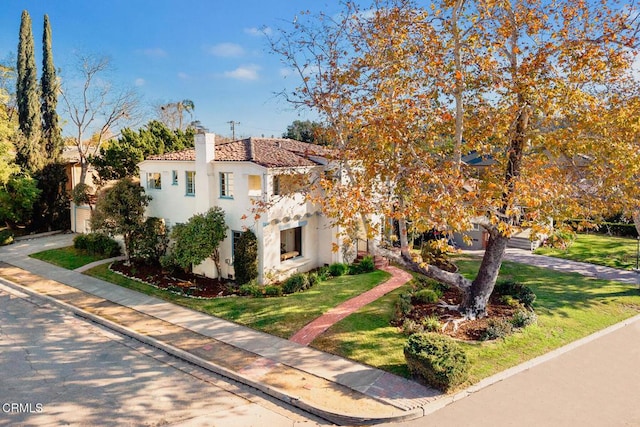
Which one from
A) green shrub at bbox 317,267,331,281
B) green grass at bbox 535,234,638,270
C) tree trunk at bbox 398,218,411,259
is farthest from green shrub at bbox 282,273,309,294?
green grass at bbox 535,234,638,270

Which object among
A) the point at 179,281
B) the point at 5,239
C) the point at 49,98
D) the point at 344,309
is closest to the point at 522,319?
the point at 344,309

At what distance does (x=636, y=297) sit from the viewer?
18.4 meters

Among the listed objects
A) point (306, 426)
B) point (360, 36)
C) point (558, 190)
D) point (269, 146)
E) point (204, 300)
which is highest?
point (360, 36)

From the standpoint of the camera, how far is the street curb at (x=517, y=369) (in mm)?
10523

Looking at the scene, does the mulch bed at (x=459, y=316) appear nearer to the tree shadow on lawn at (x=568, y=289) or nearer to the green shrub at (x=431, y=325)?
the green shrub at (x=431, y=325)

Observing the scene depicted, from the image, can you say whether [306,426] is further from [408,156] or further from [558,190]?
[558,190]

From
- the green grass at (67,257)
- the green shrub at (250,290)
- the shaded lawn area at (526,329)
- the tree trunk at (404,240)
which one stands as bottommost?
the shaded lawn area at (526,329)

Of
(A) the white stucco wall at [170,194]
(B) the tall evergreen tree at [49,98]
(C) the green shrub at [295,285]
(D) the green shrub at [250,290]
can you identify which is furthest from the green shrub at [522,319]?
(B) the tall evergreen tree at [49,98]

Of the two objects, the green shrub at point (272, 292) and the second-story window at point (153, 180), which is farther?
the second-story window at point (153, 180)

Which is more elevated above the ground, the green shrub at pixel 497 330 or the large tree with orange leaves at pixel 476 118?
the large tree with orange leaves at pixel 476 118

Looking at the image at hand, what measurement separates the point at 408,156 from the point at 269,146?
10.4m

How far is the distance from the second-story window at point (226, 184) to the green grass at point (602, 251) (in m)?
17.3

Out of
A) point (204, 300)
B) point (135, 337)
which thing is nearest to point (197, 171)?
point (204, 300)

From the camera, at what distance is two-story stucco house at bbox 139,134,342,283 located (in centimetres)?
1981
